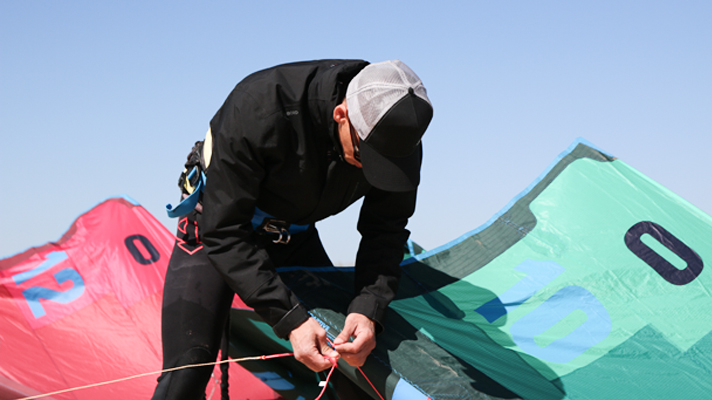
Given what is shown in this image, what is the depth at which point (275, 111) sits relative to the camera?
1.51 meters

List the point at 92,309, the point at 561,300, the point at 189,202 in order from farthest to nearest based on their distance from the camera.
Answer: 1. the point at 92,309
2. the point at 561,300
3. the point at 189,202

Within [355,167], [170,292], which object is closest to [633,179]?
[355,167]

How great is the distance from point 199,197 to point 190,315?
36 centimetres

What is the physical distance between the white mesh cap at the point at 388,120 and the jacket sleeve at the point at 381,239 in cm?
34

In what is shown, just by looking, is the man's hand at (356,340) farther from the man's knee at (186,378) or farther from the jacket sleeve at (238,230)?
the man's knee at (186,378)

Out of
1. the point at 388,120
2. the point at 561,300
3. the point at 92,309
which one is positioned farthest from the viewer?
the point at 92,309

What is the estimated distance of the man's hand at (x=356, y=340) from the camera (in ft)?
5.10

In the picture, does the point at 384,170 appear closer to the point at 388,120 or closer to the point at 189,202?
the point at 388,120

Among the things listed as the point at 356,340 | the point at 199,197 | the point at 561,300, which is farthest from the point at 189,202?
the point at 561,300

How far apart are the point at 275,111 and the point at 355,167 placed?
306mm

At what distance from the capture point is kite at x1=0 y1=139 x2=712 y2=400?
6.07 feet

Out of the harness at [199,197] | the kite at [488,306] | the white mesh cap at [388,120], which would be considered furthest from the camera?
the kite at [488,306]

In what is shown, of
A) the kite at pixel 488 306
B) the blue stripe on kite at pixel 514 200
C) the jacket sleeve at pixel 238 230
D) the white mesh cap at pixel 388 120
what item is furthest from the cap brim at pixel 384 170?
the blue stripe on kite at pixel 514 200

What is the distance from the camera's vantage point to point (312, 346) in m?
1.50
